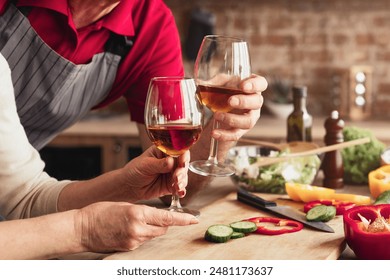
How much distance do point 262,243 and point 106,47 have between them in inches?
34.2

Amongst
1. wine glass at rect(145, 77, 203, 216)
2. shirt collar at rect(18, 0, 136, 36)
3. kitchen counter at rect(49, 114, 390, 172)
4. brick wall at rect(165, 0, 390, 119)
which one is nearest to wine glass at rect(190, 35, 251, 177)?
wine glass at rect(145, 77, 203, 216)

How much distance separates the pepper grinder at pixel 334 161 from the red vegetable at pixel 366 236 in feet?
1.74

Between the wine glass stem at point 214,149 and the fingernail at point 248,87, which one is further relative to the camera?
the wine glass stem at point 214,149

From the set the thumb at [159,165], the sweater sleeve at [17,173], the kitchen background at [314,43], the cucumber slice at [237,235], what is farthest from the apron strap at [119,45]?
the kitchen background at [314,43]

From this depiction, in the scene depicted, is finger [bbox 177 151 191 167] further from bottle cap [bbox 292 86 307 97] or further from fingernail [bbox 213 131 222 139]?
bottle cap [bbox 292 86 307 97]

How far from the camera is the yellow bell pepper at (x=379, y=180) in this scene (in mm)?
1839

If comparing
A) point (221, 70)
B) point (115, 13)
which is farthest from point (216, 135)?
point (115, 13)

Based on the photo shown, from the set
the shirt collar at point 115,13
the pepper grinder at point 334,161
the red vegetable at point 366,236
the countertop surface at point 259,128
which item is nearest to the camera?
the red vegetable at point 366,236

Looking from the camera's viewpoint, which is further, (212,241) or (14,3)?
(14,3)

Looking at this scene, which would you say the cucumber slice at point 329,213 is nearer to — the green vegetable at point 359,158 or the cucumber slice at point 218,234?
the cucumber slice at point 218,234

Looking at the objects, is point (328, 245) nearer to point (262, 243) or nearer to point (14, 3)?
point (262, 243)

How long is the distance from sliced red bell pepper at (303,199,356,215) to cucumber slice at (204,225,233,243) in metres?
0.27

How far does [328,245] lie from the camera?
147 centimetres
